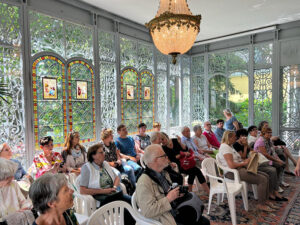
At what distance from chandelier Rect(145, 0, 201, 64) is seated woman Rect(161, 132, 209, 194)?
1496 millimetres

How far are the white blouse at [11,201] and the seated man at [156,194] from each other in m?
1.06

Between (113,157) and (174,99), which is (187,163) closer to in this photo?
(113,157)

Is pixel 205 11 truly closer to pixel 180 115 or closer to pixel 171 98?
pixel 171 98

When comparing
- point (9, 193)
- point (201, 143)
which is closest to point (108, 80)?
point (201, 143)

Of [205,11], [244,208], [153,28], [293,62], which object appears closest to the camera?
[153,28]

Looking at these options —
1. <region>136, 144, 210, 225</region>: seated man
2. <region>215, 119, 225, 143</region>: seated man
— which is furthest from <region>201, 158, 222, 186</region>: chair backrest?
<region>215, 119, 225, 143</region>: seated man

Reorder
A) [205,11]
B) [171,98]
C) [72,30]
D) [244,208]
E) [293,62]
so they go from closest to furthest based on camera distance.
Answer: [244,208] < [72,30] < [205,11] < [293,62] < [171,98]

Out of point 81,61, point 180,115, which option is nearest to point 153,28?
point 81,61

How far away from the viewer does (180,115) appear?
6.69m

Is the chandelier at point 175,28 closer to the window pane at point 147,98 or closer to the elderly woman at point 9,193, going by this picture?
the elderly woman at point 9,193

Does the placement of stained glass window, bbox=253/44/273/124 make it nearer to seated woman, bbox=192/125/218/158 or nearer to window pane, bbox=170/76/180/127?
window pane, bbox=170/76/180/127

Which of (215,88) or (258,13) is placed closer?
(258,13)

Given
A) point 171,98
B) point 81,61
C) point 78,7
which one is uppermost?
point 78,7

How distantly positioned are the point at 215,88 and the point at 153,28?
4.40 metres
